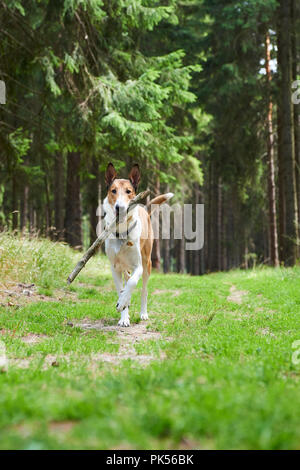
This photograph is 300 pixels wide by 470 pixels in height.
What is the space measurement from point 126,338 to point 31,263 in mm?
5496

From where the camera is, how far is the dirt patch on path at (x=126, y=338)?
195 inches

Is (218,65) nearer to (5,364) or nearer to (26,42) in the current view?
(26,42)

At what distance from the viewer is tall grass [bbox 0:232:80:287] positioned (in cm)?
1009

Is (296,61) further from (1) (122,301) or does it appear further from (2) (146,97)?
(1) (122,301)

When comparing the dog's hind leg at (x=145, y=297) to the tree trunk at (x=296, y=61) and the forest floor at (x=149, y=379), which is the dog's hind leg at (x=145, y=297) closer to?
the forest floor at (x=149, y=379)

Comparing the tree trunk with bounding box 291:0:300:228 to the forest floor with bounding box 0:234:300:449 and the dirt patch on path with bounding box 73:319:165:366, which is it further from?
the dirt patch on path with bounding box 73:319:165:366

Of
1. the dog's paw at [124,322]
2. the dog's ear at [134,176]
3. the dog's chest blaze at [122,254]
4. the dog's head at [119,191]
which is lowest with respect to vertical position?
the dog's paw at [124,322]

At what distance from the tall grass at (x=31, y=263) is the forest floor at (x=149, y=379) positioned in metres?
1.73

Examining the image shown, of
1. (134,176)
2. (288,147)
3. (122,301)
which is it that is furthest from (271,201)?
(122,301)

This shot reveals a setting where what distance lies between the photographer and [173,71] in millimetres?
16359

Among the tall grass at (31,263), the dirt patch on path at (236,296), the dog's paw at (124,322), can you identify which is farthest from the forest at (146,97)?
the dog's paw at (124,322)

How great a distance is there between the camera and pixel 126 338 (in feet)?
20.2

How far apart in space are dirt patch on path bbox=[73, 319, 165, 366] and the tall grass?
3.41 m

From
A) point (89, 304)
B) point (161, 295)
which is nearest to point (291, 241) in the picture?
point (161, 295)
